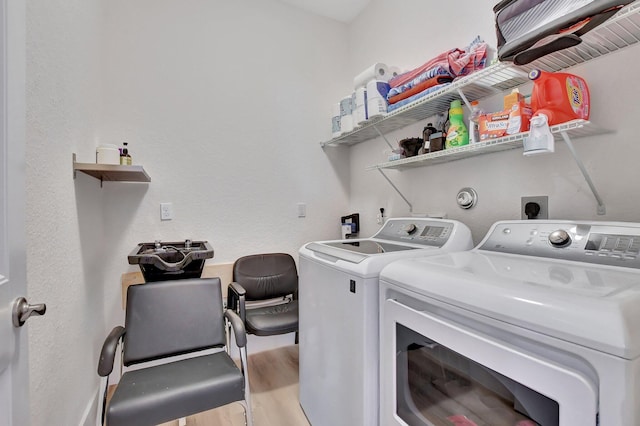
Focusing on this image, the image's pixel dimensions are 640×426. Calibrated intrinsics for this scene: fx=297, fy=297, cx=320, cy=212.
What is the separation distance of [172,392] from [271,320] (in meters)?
0.81

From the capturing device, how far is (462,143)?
5.08ft

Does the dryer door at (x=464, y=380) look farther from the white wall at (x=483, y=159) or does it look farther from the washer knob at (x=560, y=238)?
the white wall at (x=483, y=159)

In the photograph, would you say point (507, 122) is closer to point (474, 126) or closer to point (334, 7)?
point (474, 126)

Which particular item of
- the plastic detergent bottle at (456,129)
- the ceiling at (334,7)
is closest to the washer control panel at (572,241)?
the plastic detergent bottle at (456,129)

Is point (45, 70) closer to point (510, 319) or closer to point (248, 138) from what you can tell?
point (248, 138)

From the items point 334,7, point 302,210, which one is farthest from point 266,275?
point 334,7

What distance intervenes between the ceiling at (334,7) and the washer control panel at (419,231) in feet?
6.60

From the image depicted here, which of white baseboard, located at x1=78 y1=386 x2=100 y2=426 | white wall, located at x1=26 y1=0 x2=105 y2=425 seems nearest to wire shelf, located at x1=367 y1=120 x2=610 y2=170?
white wall, located at x1=26 y1=0 x2=105 y2=425

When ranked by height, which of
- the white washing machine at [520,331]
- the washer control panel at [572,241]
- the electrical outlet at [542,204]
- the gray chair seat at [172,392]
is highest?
the electrical outlet at [542,204]

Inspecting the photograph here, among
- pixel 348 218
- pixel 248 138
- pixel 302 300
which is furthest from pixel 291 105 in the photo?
pixel 302 300

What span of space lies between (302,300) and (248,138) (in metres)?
1.44

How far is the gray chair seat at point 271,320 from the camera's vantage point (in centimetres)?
189

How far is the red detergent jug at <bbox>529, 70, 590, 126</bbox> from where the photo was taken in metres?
1.11

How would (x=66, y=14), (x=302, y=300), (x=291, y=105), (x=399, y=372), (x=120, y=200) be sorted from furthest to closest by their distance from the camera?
(x=291, y=105)
(x=120, y=200)
(x=302, y=300)
(x=66, y=14)
(x=399, y=372)
